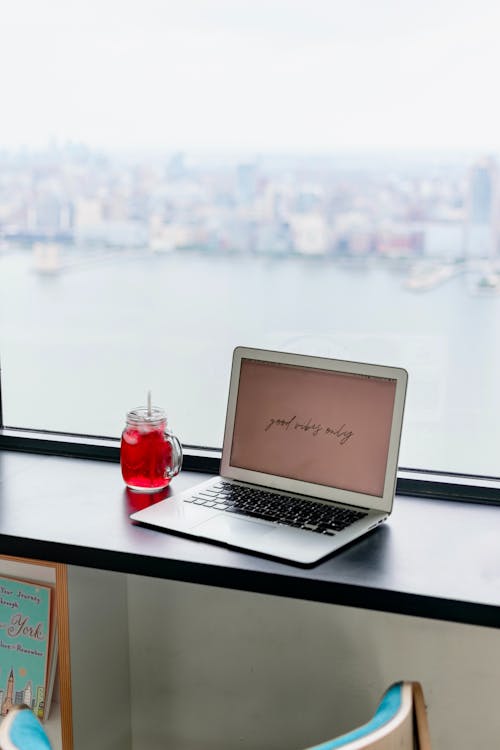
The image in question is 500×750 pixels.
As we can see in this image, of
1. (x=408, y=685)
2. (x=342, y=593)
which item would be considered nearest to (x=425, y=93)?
(x=342, y=593)

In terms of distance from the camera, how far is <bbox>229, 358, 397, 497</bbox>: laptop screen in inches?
54.8

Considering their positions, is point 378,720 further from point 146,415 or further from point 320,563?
point 146,415

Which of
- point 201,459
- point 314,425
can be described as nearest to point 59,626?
point 201,459

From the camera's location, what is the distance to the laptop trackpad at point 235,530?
1279mm

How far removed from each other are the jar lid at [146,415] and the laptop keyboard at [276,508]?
14 centimetres

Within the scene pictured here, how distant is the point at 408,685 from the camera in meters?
1.05

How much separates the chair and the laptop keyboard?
31 centimetres

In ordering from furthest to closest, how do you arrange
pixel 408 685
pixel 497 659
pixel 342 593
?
1. pixel 497 659
2. pixel 342 593
3. pixel 408 685

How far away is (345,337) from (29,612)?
851 mm

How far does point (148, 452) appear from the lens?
147 cm

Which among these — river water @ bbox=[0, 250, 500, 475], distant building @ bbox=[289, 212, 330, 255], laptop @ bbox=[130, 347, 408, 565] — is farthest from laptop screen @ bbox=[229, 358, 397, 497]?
distant building @ bbox=[289, 212, 330, 255]

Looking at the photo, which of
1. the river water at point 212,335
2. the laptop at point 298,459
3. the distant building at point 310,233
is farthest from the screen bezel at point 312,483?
the distant building at point 310,233

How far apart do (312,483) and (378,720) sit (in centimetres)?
50

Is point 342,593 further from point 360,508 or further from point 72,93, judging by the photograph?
point 72,93
